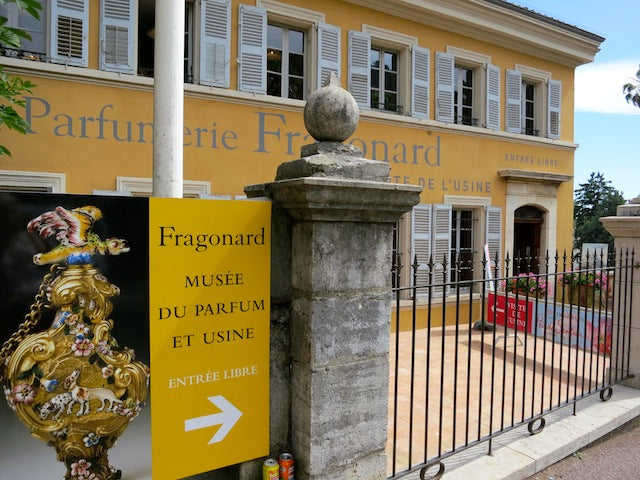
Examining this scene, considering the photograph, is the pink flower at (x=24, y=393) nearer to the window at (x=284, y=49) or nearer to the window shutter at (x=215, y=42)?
the window shutter at (x=215, y=42)

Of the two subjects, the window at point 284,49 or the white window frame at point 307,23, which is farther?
the white window frame at point 307,23

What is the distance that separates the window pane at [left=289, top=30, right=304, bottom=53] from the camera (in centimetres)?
870

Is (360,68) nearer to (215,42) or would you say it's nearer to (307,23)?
(307,23)

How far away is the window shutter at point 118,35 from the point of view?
695 cm

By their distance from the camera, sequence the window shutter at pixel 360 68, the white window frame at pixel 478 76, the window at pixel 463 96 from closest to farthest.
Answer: the window shutter at pixel 360 68
the white window frame at pixel 478 76
the window at pixel 463 96

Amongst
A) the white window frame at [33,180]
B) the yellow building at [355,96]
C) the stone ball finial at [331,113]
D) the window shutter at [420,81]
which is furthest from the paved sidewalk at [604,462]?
the window shutter at [420,81]

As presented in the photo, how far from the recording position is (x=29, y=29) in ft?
22.2

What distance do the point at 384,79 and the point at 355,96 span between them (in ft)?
3.56

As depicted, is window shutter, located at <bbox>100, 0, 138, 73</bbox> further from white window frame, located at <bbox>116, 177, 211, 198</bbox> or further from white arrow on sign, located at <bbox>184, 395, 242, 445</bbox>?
white arrow on sign, located at <bbox>184, 395, 242, 445</bbox>

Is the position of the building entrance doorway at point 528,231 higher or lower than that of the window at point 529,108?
lower

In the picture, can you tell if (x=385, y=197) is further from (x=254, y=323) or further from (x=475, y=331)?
(x=475, y=331)

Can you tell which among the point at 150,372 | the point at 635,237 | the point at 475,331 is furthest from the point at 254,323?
the point at 475,331

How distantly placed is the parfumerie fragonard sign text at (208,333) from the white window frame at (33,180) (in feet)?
18.3

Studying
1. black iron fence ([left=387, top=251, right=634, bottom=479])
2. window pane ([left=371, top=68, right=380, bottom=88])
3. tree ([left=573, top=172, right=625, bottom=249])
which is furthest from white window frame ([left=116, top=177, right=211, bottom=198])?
tree ([left=573, top=172, right=625, bottom=249])
